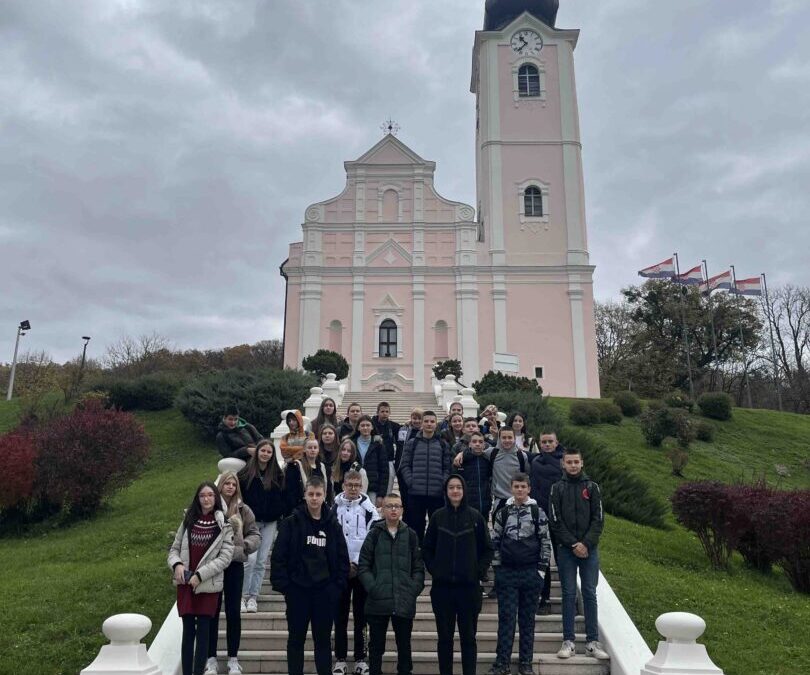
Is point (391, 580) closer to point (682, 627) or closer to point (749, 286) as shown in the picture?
point (682, 627)

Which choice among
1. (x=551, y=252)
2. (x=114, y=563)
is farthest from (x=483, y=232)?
(x=114, y=563)

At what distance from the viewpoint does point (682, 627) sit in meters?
5.37

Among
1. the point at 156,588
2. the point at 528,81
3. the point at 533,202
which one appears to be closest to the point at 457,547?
the point at 156,588

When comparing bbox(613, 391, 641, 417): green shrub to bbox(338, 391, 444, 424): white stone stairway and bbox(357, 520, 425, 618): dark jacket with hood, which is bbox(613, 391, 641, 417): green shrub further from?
bbox(357, 520, 425, 618): dark jacket with hood

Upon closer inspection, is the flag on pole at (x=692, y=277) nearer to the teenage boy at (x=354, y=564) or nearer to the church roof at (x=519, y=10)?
the church roof at (x=519, y=10)

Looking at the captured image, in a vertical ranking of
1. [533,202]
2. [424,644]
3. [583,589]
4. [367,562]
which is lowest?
[424,644]

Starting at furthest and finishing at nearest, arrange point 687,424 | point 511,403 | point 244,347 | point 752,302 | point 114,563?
point 244,347 < point 752,302 < point 687,424 < point 511,403 < point 114,563

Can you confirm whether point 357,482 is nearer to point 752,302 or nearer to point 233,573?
point 233,573

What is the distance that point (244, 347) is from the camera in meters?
65.1

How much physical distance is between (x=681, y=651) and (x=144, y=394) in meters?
22.5

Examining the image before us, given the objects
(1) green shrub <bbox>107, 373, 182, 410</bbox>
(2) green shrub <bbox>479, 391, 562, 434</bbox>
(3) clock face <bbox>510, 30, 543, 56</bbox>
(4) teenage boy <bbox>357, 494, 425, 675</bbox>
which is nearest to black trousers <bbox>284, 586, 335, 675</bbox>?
(4) teenage boy <bbox>357, 494, 425, 675</bbox>

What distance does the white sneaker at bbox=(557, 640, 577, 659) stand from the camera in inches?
242

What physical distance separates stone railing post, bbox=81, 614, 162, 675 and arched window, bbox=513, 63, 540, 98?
32890mm

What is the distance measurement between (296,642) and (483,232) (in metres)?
29.3
